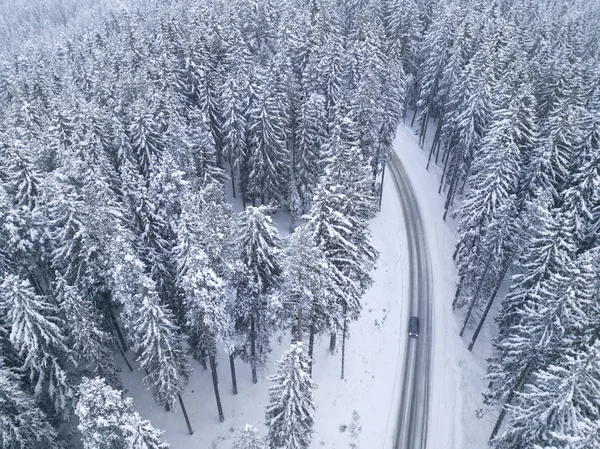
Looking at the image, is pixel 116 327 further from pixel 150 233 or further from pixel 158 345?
pixel 158 345

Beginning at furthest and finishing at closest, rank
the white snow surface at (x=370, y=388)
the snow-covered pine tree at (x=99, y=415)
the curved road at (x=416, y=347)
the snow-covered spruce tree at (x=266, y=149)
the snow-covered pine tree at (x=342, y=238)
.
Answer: the snow-covered spruce tree at (x=266, y=149) → the curved road at (x=416, y=347) → the white snow surface at (x=370, y=388) → the snow-covered pine tree at (x=342, y=238) → the snow-covered pine tree at (x=99, y=415)

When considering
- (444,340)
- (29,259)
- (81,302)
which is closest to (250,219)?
(81,302)

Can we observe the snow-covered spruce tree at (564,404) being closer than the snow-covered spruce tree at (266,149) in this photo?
Yes

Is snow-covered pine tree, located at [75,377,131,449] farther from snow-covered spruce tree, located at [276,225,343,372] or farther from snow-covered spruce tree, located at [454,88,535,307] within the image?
snow-covered spruce tree, located at [454,88,535,307]

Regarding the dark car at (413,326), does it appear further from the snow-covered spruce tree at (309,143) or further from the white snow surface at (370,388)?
the snow-covered spruce tree at (309,143)

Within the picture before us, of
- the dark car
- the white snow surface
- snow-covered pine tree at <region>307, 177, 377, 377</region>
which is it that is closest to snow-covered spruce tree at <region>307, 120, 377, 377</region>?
snow-covered pine tree at <region>307, 177, 377, 377</region>

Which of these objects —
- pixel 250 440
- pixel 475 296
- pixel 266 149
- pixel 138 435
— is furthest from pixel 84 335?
pixel 475 296

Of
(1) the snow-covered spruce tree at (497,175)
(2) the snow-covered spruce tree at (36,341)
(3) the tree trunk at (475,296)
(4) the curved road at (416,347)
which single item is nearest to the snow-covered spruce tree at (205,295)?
(2) the snow-covered spruce tree at (36,341)
